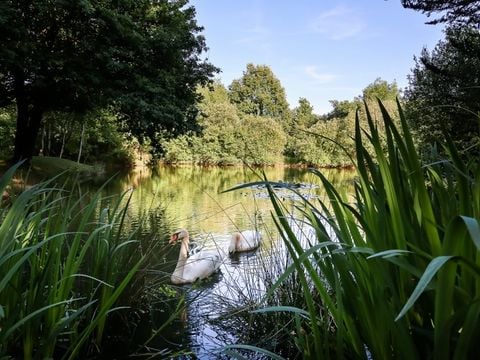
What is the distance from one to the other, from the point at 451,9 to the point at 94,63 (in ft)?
28.6

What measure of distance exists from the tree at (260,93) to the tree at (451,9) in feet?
125

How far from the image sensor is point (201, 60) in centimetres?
1362

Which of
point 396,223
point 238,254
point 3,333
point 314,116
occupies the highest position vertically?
point 314,116

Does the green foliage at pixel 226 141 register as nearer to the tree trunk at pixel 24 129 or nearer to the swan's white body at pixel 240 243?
the tree trunk at pixel 24 129

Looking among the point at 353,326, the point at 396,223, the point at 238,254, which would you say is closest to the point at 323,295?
the point at 353,326

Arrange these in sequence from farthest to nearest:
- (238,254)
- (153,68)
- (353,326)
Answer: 1. (153,68)
2. (238,254)
3. (353,326)

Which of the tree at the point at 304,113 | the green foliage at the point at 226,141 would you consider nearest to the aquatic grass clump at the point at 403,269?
the green foliage at the point at 226,141

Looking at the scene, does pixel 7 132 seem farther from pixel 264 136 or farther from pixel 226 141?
pixel 264 136

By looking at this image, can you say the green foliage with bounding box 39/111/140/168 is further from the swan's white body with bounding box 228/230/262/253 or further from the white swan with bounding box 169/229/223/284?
the white swan with bounding box 169/229/223/284

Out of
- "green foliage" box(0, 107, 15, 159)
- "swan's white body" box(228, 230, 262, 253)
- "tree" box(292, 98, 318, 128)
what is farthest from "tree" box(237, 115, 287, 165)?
"swan's white body" box(228, 230, 262, 253)

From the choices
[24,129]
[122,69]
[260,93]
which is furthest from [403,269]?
[260,93]

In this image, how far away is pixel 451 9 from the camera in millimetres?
4441

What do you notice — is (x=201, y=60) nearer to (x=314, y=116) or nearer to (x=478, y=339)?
(x=478, y=339)

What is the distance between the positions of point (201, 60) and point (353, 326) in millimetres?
13407
